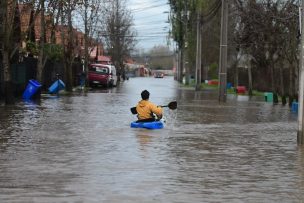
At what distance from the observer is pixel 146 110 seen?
675 inches

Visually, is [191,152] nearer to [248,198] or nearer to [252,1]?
[248,198]

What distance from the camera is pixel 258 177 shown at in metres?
9.92

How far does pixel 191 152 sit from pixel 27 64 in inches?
993

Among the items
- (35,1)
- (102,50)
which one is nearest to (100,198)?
(35,1)

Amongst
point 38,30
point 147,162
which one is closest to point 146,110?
point 147,162

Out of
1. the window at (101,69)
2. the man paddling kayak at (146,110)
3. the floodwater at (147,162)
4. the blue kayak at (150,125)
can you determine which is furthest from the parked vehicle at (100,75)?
the man paddling kayak at (146,110)

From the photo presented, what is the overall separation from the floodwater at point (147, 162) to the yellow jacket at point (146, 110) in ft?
1.66

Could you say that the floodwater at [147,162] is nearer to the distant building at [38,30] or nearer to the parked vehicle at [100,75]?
the distant building at [38,30]

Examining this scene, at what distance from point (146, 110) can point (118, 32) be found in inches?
2903

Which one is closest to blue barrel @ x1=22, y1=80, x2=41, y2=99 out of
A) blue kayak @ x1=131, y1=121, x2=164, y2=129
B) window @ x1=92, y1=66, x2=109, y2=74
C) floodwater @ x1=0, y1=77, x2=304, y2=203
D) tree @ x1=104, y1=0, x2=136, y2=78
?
floodwater @ x1=0, y1=77, x2=304, y2=203

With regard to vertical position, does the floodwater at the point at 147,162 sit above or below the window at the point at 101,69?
below

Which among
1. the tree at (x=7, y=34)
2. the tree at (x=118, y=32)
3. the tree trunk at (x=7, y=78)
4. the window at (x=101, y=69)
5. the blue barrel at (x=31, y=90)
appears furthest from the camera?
the tree at (x=118, y=32)

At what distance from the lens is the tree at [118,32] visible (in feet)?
277

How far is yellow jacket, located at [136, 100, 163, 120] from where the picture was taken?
17062 mm
